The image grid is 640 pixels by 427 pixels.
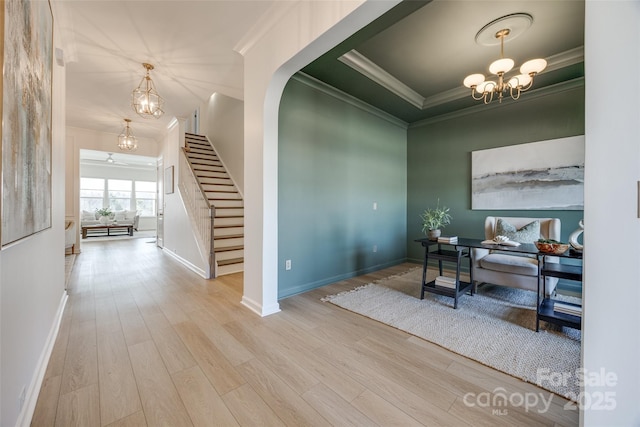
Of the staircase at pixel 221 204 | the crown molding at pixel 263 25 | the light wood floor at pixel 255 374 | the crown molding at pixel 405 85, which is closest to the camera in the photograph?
the light wood floor at pixel 255 374

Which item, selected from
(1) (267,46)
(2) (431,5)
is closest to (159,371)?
(1) (267,46)

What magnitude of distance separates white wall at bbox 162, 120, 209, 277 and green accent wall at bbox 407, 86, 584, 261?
3.76 metres

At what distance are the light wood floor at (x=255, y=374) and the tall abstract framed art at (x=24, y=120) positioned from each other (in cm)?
96

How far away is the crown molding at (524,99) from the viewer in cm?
326

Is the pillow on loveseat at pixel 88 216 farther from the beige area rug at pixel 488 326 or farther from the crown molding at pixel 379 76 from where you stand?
the crown molding at pixel 379 76

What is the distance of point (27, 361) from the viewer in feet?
4.28

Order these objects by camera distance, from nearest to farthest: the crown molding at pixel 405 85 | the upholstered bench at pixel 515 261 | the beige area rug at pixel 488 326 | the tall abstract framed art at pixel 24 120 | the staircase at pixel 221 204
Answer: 1. the tall abstract framed art at pixel 24 120
2. the beige area rug at pixel 488 326
3. the upholstered bench at pixel 515 261
4. the crown molding at pixel 405 85
5. the staircase at pixel 221 204

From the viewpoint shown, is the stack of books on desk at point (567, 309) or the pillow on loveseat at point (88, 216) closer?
the stack of books on desk at point (567, 309)

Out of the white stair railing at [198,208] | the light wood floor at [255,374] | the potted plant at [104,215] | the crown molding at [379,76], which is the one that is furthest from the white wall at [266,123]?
the potted plant at [104,215]

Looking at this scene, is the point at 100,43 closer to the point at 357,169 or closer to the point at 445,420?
the point at 357,169

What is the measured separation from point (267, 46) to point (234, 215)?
10.1 ft

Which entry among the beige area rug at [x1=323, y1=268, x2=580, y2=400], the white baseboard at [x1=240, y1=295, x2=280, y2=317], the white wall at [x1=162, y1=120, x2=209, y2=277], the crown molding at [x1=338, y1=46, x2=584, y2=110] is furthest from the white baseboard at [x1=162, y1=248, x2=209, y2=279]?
the crown molding at [x1=338, y1=46, x2=584, y2=110]
